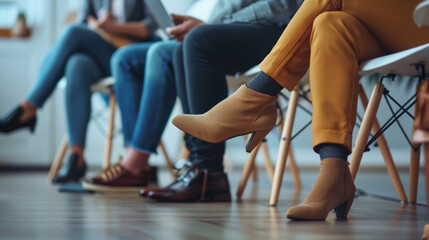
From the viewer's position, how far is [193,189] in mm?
1343

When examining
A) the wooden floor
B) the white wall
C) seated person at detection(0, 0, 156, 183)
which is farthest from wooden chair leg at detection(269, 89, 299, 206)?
the white wall

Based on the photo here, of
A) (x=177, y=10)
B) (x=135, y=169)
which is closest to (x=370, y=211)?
(x=135, y=169)

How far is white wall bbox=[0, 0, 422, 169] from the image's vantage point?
335 cm

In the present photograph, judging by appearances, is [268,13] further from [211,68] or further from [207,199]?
[207,199]

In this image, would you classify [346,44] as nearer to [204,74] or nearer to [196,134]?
[196,134]

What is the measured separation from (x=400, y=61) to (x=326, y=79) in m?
0.15

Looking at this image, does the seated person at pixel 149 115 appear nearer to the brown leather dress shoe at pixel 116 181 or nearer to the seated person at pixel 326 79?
A: the brown leather dress shoe at pixel 116 181

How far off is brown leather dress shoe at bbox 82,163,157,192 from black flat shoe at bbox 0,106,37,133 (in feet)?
1.77

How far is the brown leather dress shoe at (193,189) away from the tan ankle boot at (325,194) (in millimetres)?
422

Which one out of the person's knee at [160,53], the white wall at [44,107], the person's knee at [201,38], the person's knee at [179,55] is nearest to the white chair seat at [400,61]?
the person's knee at [201,38]

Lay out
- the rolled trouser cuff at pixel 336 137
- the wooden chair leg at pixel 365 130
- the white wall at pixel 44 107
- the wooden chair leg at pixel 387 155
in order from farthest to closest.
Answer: the white wall at pixel 44 107 → the wooden chair leg at pixel 387 155 → the wooden chair leg at pixel 365 130 → the rolled trouser cuff at pixel 336 137

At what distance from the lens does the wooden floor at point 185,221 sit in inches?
31.5

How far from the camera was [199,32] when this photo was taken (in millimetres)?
1335

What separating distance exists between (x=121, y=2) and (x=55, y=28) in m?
1.40
